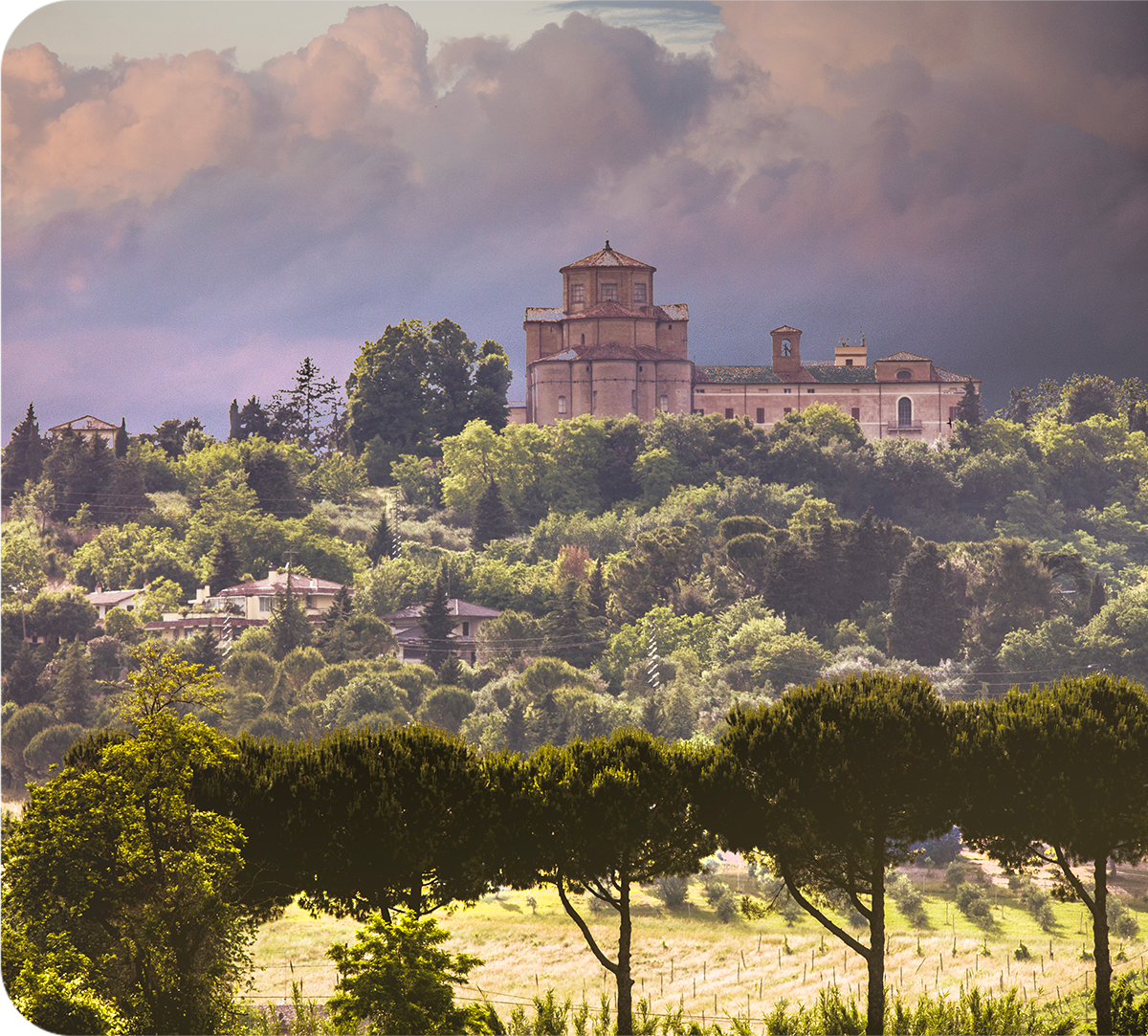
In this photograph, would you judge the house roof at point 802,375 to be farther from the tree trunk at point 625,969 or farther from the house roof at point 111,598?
the tree trunk at point 625,969

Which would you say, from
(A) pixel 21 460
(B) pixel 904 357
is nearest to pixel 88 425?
(A) pixel 21 460

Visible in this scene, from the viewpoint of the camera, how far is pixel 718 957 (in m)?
48.9

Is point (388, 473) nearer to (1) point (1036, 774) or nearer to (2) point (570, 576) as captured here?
(2) point (570, 576)

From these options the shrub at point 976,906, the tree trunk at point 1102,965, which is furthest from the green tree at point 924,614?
the tree trunk at point 1102,965

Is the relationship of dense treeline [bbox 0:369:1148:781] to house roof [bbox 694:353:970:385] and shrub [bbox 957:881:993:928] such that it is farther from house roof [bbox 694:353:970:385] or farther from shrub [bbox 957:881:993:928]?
shrub [bbox 957:881:993:928]

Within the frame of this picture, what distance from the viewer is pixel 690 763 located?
107ft

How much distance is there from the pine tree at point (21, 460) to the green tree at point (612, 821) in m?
99.2

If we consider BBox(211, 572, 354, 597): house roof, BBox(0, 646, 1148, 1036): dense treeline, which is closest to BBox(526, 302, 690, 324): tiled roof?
BBox(211, 572, 354, 597): house roof

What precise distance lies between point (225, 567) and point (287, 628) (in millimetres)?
16045

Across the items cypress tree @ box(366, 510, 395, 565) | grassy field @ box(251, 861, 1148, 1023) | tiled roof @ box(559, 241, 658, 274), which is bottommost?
grassy field @ box(251, 861, 1148, 1023)

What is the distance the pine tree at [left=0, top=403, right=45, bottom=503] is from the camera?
122 metres

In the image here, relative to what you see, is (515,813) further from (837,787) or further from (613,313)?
(613,313)

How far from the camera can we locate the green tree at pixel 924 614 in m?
91.0

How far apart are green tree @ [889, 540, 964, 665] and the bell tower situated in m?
44.7
